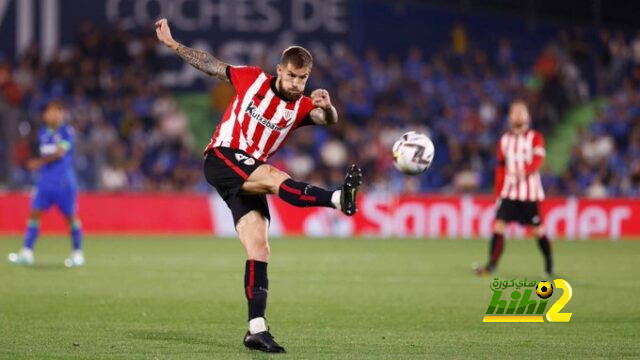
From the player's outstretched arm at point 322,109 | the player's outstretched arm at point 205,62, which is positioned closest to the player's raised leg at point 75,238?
the player's outstretched arm at point 205,62

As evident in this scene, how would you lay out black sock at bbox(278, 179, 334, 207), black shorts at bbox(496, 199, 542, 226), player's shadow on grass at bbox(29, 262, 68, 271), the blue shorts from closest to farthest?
1. black sock at bbox(278, 179, 334, 207)
2. black shorts at bbox(496, 199, 542, 226)
3. player's shadow on grass at bbox(29, 262, 68, 271)
4. the blue shorts

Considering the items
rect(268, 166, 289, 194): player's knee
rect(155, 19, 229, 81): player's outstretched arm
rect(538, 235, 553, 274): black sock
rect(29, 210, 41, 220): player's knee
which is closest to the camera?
rect(268, 166, 289, 194): player's knee

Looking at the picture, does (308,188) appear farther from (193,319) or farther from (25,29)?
(25,29)

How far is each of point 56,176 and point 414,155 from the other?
8.23m

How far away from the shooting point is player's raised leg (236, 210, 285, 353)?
25.2 ft

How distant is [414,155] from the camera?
807 centimetres

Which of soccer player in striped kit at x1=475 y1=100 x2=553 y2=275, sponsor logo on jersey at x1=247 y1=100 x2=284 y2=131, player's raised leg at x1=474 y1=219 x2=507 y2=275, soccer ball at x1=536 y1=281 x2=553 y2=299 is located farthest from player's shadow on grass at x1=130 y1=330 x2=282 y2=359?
soccer player in striped kit at x1=475 y1=100 x2=553 y2=275

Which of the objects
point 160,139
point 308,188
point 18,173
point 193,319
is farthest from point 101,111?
point 308,188

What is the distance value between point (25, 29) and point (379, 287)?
1836 cm

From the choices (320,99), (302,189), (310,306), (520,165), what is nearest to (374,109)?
(520,165)

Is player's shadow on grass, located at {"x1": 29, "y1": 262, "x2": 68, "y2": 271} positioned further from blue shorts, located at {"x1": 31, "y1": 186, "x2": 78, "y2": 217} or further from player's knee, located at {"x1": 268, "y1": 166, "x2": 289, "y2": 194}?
player's knee, located at {"x1": 268, "y1": 166, "x2": 289, "y2": 194}

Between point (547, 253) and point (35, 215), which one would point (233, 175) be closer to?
point (547, 253)

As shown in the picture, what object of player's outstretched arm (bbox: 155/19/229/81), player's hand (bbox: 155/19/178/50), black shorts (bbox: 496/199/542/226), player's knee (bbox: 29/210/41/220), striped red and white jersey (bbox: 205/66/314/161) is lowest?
player's knee (bbox: 29/210/41/220)

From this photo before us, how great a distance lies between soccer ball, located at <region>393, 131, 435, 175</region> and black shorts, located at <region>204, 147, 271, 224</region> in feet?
3.48
